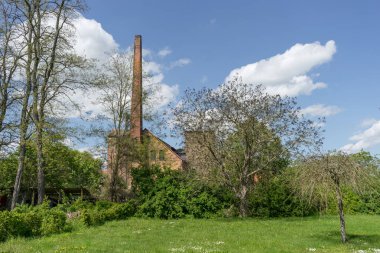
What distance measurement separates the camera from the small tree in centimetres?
1466

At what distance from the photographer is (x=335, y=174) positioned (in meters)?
14.9

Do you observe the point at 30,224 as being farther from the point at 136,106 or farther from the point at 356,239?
the point at 136,106

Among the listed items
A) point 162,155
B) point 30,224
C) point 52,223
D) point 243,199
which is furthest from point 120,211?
point 162,155

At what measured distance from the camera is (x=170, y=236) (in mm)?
16531

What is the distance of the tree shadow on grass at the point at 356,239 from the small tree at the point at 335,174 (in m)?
0.48

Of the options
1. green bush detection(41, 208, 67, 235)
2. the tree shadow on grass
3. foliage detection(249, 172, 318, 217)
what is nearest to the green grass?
the tree shadow on grass

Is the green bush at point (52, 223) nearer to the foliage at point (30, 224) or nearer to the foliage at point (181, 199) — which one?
the foliage at point (30, 224)

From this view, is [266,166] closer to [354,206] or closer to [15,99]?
[354,206]

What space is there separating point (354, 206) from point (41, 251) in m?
26.8

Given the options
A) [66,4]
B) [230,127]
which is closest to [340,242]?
[230,127]

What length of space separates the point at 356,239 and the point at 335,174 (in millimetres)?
2984

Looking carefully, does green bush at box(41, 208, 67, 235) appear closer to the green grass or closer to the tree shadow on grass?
the green grass

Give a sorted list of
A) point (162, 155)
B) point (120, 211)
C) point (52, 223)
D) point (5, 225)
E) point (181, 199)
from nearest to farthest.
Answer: point (5, 225)
point (52, 223)
point (120, 211)
point (181, 199)
point (162, 155)

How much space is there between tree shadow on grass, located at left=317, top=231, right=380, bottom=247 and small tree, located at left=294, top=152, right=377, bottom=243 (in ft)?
1.59
